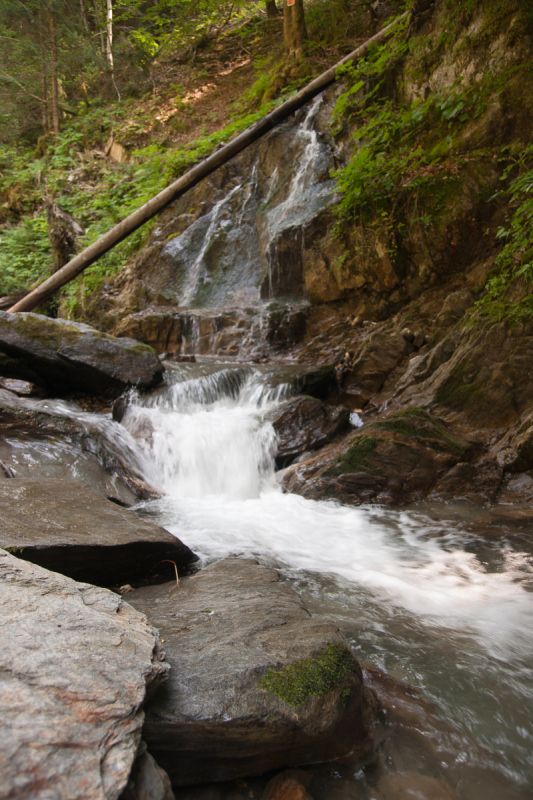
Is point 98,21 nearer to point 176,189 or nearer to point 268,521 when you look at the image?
point 176,189

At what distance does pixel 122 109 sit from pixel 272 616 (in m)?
23.0

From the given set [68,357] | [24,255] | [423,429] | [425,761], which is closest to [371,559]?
[423,429]

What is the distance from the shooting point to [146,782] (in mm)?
1248

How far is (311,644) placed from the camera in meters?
1.94

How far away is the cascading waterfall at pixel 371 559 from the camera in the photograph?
2.27 meters

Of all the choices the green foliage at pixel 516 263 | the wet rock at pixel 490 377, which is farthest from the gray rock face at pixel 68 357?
the green foliage at pixel 516 263

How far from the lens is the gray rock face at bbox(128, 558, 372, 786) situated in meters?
1.55

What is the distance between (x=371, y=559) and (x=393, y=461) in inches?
63.5

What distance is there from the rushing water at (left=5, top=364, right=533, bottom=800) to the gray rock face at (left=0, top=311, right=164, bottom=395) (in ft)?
1.78

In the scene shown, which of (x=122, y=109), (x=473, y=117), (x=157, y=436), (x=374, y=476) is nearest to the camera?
(x=374, y=476)

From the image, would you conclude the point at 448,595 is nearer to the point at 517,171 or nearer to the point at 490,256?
the point at 490,256

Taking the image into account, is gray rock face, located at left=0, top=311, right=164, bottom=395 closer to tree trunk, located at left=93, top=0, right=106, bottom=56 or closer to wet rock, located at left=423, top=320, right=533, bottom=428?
wet rock, located at left=423, top=320, right=533, bottom=428

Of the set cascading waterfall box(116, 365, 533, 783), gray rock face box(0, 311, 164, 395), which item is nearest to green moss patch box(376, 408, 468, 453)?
cascading waterfall box(116, 365, 533, 783)

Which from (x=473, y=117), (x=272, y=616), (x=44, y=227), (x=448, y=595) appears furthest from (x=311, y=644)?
(x=44, y=227)
